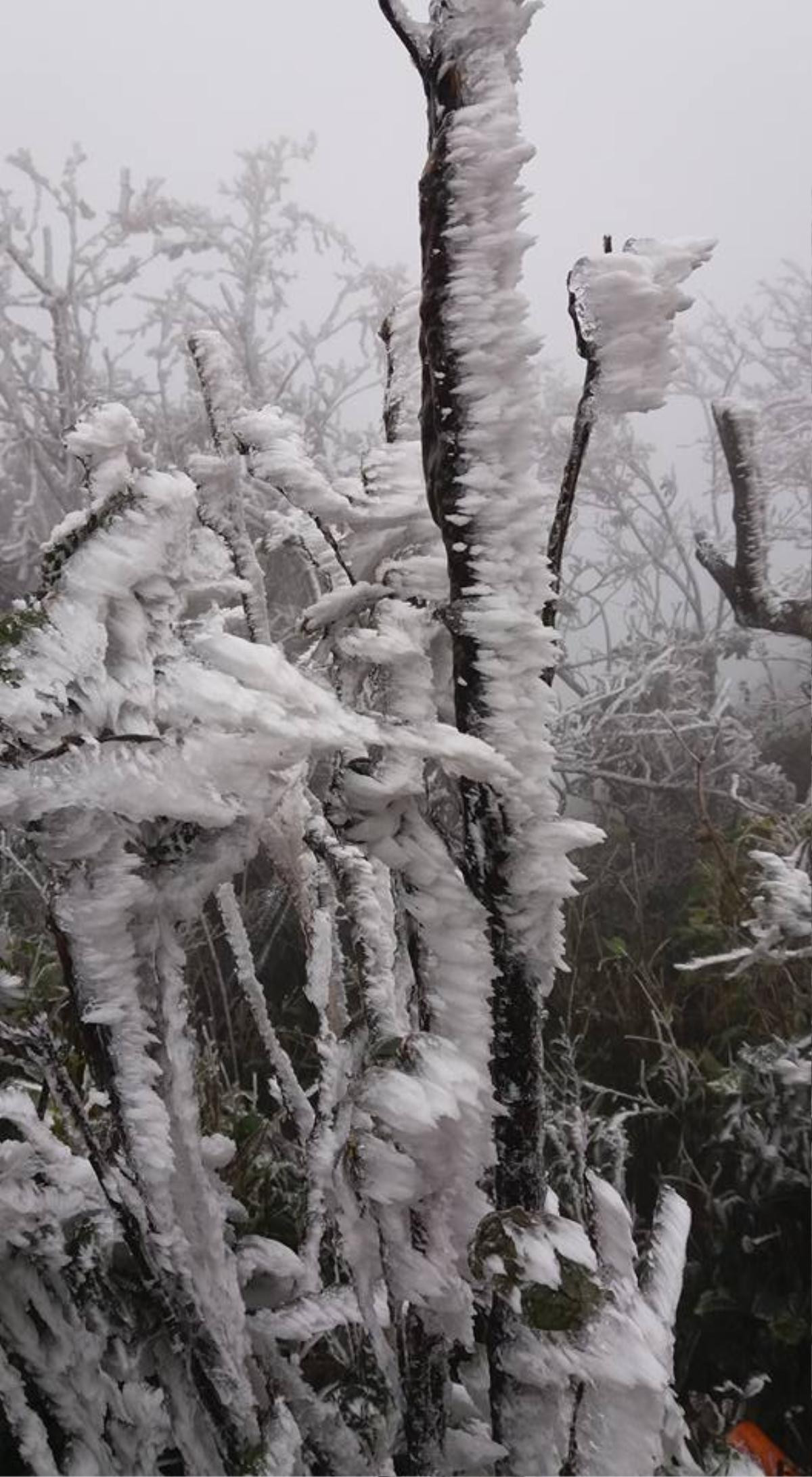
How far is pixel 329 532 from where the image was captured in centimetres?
53

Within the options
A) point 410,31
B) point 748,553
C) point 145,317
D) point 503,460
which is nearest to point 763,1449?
point 748,553

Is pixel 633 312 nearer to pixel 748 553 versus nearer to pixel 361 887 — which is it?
pixel 361 887

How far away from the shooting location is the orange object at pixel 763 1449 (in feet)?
4.41

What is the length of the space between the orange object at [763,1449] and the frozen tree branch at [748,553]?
121 centimetres

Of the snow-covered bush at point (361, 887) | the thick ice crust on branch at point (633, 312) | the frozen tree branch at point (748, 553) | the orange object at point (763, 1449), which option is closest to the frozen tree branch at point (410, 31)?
the snow-covered bush at point (361, 887)

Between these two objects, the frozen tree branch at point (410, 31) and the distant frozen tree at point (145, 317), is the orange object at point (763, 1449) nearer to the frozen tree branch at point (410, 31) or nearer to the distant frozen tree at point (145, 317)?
the frozen tree branch at point (410, 31)

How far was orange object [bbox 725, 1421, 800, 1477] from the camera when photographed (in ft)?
4.41

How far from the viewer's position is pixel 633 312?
0.47 m

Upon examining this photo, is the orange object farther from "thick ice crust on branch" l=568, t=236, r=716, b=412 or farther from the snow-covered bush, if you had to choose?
"thick ice crust on branch" l=568, t=236, r=716, b=412

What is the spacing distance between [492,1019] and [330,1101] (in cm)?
28

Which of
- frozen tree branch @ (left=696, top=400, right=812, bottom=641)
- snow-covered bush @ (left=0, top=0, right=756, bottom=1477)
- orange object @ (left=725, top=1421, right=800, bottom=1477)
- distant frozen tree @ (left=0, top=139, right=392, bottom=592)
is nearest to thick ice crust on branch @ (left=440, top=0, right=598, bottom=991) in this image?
snow-covered bush @ (left=0, top=0, right=756, bottom=1477)

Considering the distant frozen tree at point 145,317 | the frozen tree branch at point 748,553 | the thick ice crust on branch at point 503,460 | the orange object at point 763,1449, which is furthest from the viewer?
the distant frozen tree at point 145,317

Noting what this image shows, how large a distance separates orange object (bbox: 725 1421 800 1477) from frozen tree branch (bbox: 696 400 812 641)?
1.21m

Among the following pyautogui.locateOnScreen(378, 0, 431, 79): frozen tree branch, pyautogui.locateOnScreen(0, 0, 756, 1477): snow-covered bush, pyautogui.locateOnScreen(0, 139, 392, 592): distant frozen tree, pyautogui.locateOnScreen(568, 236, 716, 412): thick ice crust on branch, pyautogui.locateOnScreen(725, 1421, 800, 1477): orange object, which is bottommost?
pyautogui.locateOnScreen(725, 1421, 800, 1477): orange object
